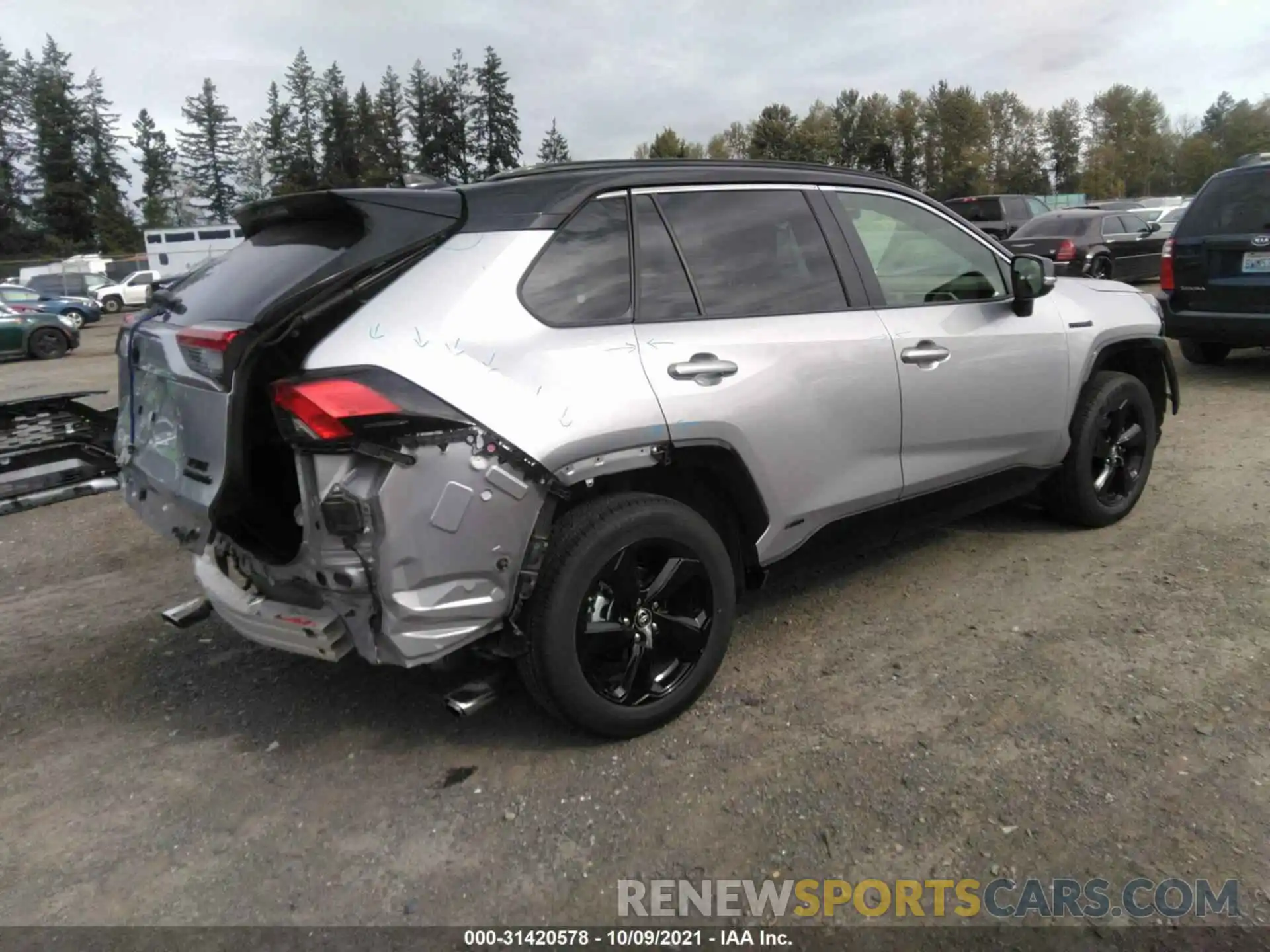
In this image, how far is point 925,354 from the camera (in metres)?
3.75

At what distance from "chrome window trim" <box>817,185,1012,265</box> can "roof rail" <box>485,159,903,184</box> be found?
0.09m

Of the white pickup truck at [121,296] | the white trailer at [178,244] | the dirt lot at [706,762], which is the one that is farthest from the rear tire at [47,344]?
the white trailer at [178,244]

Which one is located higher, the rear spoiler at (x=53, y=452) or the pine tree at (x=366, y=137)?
the pine tree at (x=366, y=137)

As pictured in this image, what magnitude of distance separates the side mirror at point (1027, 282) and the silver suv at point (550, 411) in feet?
0.99

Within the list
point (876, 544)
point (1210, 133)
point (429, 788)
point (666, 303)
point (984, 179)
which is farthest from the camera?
point (1210, 133)

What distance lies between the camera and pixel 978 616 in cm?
395

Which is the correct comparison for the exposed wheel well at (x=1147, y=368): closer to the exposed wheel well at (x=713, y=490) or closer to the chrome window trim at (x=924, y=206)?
the chrome window trim at (x=924, y=206)

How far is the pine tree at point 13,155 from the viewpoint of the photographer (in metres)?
76.8

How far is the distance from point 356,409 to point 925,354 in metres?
2.33

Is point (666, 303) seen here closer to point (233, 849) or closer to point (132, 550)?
point (233, 849)

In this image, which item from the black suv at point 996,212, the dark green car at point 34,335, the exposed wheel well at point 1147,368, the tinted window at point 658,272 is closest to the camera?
the tinted window at point 658,272

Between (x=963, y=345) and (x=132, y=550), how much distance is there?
462 centimetres

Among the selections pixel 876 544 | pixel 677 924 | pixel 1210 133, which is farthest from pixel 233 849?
pixel 1210 133

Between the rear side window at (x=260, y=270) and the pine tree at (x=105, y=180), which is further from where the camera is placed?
the pine tree at (x=105, y=180)
